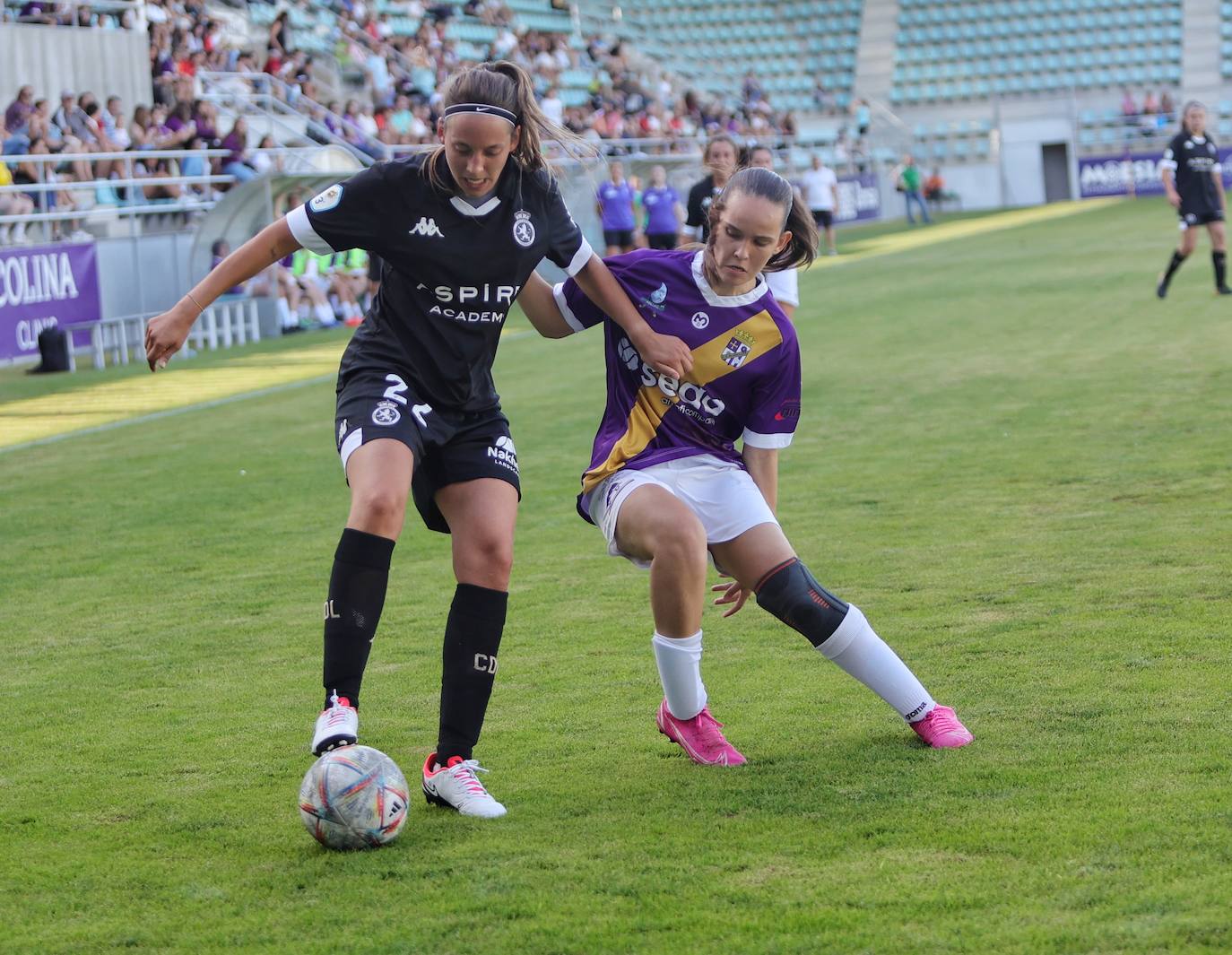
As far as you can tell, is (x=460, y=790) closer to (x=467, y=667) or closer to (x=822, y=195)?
(x=467, y=667)

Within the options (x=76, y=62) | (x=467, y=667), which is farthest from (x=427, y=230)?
(x=76, y=62)

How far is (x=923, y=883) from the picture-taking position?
3.42 m

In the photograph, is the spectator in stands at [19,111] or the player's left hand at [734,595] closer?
the player's left hand at [734,595]

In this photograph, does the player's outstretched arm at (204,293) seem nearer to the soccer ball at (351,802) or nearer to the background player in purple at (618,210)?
the soccer ball at (351,802)

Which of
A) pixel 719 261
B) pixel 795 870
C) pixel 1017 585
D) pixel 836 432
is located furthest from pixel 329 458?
pixel 795 870

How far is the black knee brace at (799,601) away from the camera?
439 cm

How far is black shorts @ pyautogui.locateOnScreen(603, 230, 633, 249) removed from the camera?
26.0 m

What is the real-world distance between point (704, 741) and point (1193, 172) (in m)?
14.9

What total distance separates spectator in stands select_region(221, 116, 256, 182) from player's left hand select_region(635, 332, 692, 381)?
58.4 feet

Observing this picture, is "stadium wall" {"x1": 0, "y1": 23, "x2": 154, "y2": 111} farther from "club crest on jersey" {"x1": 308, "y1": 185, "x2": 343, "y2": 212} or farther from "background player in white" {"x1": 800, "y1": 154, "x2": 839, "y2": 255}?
"club crest on jersey" {"x1": 308, "y1": 185, "x2": 343, "y2": 212}

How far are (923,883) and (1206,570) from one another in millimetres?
3383

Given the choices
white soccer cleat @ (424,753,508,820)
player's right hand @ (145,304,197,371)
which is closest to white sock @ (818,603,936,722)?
white soccer cleat @ (424,753,508,820)

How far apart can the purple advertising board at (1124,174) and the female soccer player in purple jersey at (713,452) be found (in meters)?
40.9

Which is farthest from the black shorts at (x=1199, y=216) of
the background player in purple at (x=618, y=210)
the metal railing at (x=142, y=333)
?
the metal railing at (x=142, y=333)
